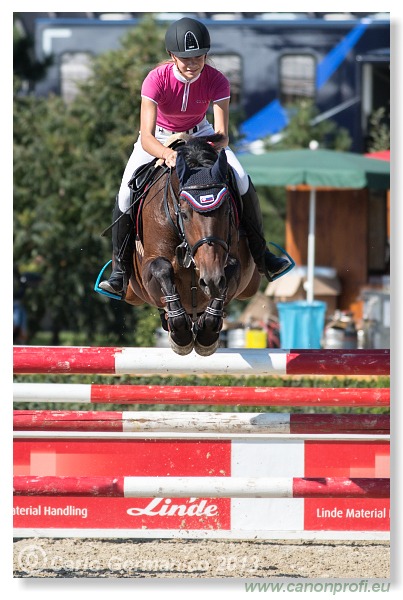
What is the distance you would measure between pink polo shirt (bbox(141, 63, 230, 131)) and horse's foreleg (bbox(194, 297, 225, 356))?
3.52 feet

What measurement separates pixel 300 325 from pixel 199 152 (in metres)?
5.91

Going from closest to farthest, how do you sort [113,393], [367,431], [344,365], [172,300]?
[172,300] < [344,365] < [113,393] < [367,431]

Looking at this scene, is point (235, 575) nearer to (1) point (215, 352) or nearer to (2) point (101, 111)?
(1) point (215, 352)

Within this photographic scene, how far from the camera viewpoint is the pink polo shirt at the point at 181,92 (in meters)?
4.73

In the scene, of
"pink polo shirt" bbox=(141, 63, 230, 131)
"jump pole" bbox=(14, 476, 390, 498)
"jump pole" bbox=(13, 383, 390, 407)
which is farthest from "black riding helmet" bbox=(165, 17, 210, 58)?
"jump pole" bbox=(14, 476, 390, 498)

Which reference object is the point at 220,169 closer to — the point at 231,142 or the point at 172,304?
the point at 172,304

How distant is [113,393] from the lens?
5227 millimetres

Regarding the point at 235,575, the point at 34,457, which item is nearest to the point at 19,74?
the point at 34,457

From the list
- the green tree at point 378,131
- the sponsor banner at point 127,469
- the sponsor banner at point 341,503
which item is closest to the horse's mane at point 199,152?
the sponsor banner at point 127,469

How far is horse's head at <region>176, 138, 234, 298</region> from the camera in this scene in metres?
4.25

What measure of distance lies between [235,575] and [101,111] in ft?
28.3

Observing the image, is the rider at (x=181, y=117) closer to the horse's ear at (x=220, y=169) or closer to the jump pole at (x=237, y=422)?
the horse's ear at (x=220, y=169)

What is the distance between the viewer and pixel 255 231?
17.0 feet

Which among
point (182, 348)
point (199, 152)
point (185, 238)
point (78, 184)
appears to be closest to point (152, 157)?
point (199, 152)
